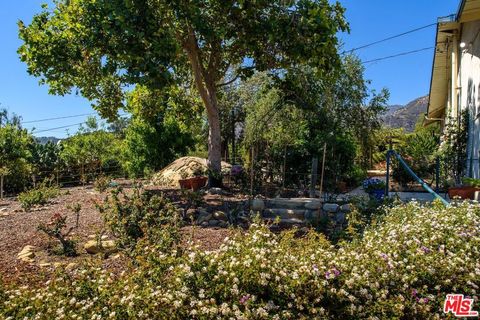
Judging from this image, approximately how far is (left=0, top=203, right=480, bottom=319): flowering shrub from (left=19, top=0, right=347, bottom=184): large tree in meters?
3.85

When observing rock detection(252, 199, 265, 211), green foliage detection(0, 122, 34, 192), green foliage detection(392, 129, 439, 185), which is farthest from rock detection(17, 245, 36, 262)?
green foliage detection(392, 129, 439, 185)

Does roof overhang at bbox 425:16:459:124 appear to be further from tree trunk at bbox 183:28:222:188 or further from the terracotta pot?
tree trunk at bbox 183:28:222:188

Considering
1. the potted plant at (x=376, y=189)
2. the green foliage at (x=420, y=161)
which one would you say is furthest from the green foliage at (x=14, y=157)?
the green foliage at (x=420, y=161)

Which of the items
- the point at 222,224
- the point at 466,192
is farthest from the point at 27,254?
the point at 466,192

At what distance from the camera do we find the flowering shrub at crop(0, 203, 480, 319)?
2.59 metres

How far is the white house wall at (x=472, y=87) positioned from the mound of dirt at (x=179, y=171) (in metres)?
5.57

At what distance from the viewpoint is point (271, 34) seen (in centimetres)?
683

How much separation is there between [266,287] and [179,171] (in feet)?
26.7

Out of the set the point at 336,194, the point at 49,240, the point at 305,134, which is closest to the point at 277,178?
the point at 305,134

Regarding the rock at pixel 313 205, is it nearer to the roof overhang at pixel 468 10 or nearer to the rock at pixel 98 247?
the rock at pixel 98 247

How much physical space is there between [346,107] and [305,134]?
5.39 meters

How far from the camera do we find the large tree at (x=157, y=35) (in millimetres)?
6090

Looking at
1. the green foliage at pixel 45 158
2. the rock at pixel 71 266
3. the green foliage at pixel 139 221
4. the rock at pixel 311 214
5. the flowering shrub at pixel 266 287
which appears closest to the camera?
the flowering shrub at pixel 266 287

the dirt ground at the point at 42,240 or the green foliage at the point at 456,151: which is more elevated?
the green foliage at the point at 456,151
